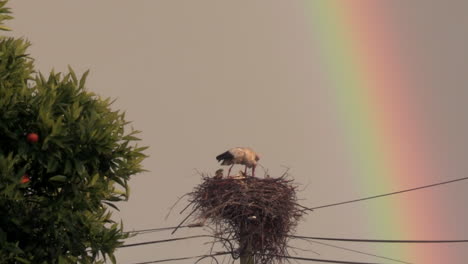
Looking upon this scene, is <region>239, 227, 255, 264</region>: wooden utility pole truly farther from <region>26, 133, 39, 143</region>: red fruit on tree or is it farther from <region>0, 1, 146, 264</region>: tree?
<region>26, 133, 39, 143</region>: red fruit on tree

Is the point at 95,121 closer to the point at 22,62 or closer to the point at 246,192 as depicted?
the point at 22,62

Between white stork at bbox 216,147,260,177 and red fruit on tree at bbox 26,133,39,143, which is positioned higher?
white stork at bbox 216,147,260,177

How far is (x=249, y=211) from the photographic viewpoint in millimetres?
21703

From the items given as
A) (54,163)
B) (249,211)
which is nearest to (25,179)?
(54,163)

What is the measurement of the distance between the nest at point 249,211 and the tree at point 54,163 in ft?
15.7

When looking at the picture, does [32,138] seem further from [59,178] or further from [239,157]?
[239,157]

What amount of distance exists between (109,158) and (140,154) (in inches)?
27.9

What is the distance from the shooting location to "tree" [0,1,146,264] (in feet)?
52.1

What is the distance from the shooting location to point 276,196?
22.0m

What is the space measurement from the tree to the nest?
15.7 ft

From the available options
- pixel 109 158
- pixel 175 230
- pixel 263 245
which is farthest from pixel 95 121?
pixel 263 245

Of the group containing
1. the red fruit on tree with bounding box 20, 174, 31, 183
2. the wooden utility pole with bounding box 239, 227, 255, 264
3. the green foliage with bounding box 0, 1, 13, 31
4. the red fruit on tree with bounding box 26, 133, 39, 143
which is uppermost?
the green foliage with bounding box 0, 1, 13, 31

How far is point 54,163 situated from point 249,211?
7043mm

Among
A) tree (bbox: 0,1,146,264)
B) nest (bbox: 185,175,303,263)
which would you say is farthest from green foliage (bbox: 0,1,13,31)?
nest (bbox: 185,175,303,263)
